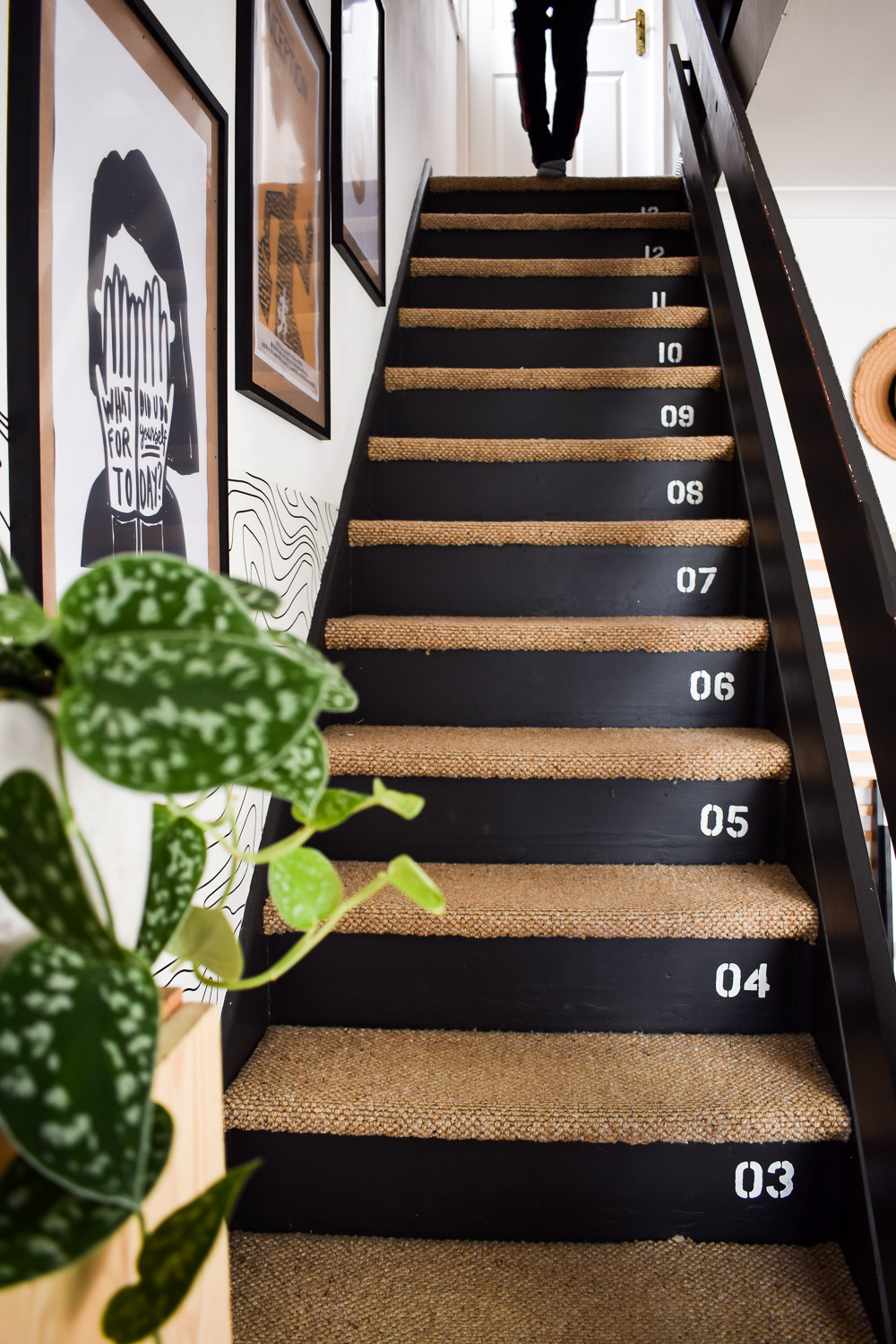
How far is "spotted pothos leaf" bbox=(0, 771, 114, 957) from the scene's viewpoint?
0.30 meters

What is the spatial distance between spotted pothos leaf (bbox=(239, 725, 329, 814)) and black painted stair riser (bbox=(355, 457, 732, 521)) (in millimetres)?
1642

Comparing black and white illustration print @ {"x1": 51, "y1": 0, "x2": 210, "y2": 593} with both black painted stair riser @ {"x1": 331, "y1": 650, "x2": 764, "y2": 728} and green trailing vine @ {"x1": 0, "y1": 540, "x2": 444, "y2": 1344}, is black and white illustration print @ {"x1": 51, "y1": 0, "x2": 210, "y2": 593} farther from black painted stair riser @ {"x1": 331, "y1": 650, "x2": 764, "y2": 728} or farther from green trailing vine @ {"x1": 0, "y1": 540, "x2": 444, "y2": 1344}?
black painted stair riser @ {"x1": 331, "y1": 650, "x2": 764, "y2": 728}

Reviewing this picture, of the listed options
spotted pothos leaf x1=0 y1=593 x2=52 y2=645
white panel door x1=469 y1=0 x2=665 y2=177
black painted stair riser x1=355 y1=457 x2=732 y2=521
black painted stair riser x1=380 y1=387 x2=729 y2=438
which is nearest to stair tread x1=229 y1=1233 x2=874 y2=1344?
spotted pothos leaf x1=0 y1=593 x2=52 y2=645

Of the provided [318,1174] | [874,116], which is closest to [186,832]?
[318,1174]

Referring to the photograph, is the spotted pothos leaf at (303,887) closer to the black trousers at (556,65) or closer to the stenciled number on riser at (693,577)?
the stenciled number on riser at (693,577)

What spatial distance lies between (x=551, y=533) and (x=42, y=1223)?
63.7 inches

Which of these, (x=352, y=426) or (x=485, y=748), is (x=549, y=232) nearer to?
(x=352, y=426)

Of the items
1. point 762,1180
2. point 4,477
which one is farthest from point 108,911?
point 762,1180

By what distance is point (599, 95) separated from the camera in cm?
448

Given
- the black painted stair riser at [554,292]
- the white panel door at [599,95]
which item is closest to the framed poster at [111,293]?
the black painted stair riser at [554,292]

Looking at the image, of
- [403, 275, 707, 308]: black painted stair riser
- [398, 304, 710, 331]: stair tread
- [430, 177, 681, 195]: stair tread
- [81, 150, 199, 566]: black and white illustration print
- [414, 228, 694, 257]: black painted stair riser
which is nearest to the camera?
[81, 150, 199, 566]: black and white illustration print

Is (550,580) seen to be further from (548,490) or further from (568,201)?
(568,201)

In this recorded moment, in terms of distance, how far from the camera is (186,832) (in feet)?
1.40

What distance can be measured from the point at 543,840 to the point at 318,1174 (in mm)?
605
